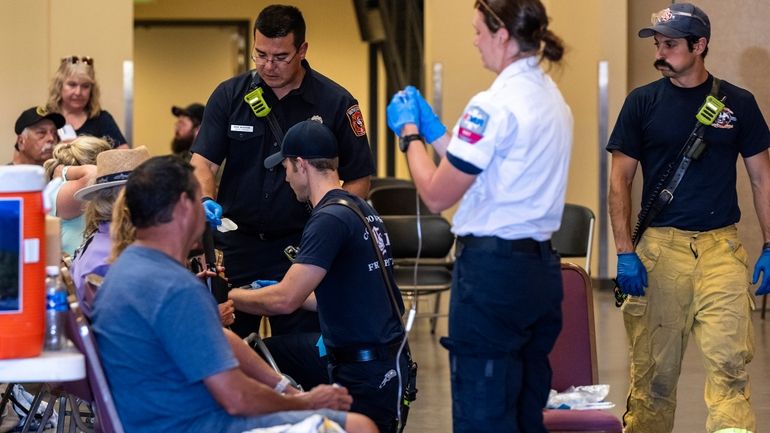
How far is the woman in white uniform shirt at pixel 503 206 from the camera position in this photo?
332 centimetres

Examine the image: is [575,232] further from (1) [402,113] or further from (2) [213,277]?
(1) [402,113]

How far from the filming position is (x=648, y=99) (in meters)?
4.77

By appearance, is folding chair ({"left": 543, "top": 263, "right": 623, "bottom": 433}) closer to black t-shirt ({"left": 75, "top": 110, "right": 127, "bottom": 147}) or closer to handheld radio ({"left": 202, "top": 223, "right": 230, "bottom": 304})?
handheld radio ({"left": 202, "top": 223, "right": 230, "bottom": 304})

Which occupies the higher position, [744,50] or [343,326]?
[744,50]

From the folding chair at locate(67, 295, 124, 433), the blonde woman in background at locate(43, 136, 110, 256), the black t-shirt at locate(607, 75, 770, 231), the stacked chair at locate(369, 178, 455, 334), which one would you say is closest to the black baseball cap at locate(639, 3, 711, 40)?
the black t-shirt at locate(607, 75, 770, 231)

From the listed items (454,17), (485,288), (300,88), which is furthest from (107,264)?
(454,17)

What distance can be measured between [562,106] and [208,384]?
47.4 inches

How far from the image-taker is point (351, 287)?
164 inches

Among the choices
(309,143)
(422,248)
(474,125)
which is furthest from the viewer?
(422,248)

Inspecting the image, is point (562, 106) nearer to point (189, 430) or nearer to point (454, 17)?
point (189, 430)

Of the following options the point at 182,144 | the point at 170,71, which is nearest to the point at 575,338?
the point at 182,144

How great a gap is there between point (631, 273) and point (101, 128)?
394cm

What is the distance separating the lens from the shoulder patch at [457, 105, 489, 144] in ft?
10.8

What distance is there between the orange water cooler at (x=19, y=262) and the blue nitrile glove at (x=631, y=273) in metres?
2.40
